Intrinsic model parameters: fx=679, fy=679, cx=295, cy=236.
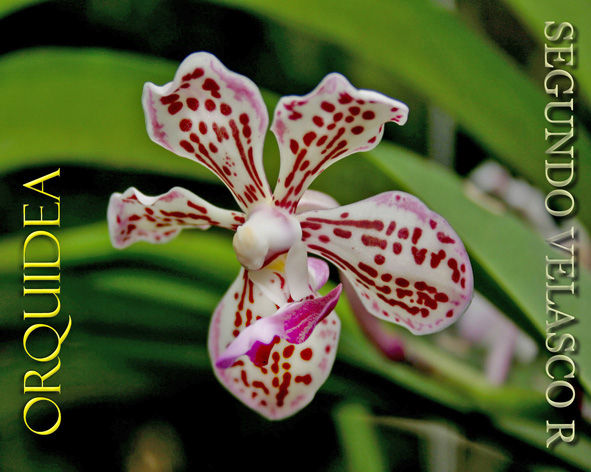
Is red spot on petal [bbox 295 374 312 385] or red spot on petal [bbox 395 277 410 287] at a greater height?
red spot on petal [bbox 395 277 410 287]

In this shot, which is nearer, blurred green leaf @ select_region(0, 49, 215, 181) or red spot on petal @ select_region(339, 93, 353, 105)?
red spot on petal @ select_region(339, 93, 353, 105)

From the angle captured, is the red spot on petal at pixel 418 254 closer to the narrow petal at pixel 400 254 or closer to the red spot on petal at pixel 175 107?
the narrow petal at pixel 400 254

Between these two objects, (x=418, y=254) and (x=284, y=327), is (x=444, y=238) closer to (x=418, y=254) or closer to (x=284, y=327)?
(x=418, y=254)

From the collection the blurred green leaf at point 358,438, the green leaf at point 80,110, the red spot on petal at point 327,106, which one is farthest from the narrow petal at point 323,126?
the blurred green leaf at point 358,438

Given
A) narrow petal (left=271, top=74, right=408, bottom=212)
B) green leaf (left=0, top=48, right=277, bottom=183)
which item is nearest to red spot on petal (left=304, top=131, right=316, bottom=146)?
Result: narrow petal (left=271, top=74, right=408, bottom=212)

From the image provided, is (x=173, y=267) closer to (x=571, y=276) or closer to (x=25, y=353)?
(x=25, y=353)

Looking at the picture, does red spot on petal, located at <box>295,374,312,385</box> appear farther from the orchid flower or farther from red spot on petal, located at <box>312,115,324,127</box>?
red spot on petal, located at <box>312,115,324,127</box>

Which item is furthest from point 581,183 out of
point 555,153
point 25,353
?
point 25,353
